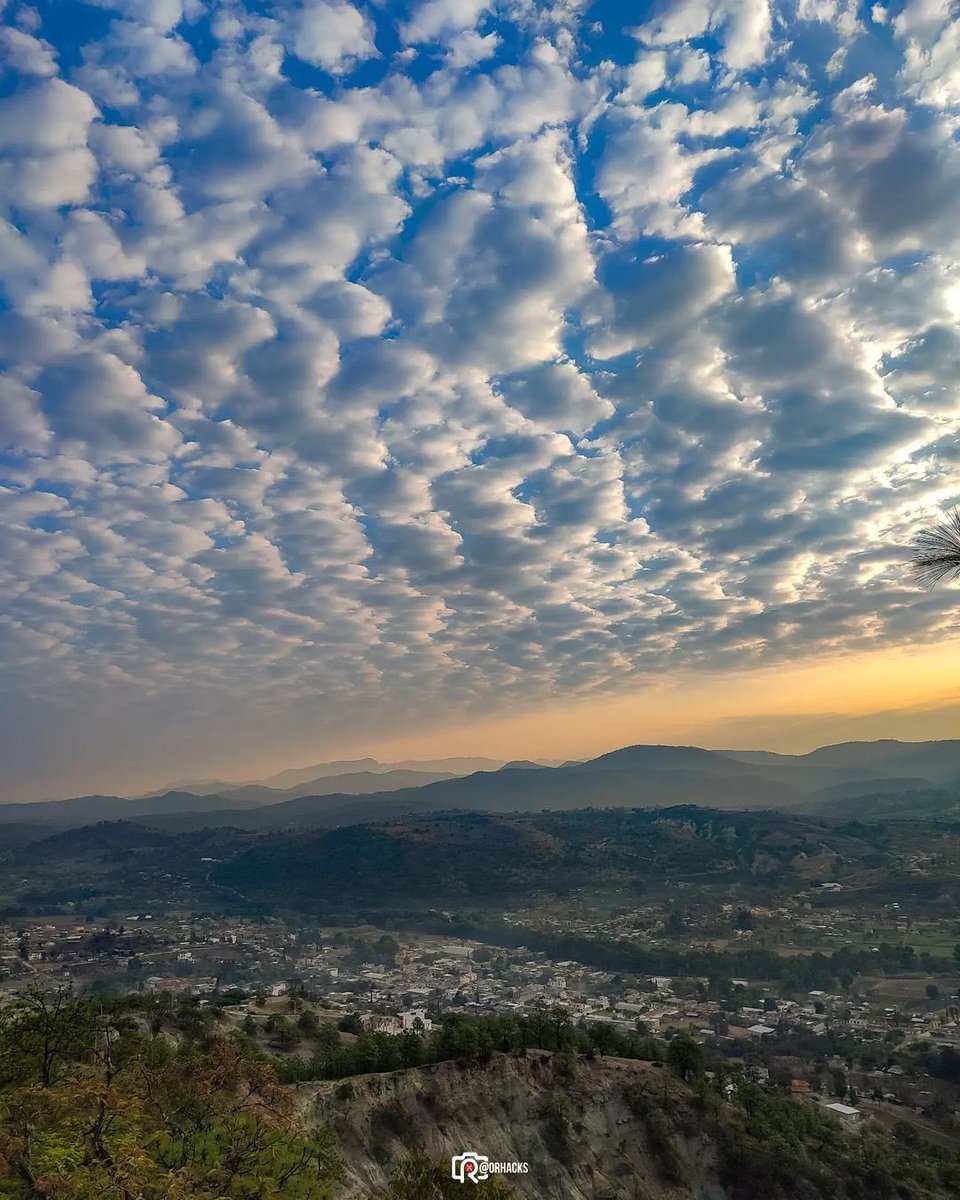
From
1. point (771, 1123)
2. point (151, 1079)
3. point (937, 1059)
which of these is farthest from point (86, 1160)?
point (937, 1059)

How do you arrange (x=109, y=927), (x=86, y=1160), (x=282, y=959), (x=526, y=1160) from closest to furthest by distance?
(x=86, y=1160)
(x=526, y=1160)
(x=282, y=959)
(x=109, y=927)

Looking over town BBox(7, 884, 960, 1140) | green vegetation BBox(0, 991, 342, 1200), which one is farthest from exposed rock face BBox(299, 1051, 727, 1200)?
town BBox(7, 884, 960, 1140)

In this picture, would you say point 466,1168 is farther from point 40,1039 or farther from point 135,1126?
point 40,1039

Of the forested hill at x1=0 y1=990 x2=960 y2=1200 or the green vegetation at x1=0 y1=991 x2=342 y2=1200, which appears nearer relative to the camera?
the green vegetation at x1=0 y1=991 x2=342 y2=1200

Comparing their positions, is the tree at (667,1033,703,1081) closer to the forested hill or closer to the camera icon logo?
the forested hill

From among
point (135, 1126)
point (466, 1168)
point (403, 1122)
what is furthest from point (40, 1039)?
point (403, 1122)

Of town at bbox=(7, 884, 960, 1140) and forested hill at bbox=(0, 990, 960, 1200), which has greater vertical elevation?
forested hill at bbox=(0, 990, 960, 1200)

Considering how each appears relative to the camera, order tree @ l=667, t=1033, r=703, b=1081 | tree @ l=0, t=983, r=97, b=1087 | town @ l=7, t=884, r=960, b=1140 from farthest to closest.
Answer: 1. town @ l=7, t=884, r=960, b=1140
2. tree @ l=667, t=1033, r=703, b=1081
3. tree @ l=0, t=983, r=97, b=1087

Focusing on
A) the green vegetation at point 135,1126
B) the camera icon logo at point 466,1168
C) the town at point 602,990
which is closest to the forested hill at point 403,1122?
the green vegetation at point 135,1126

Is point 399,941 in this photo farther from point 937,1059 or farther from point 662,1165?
point 662,1165
